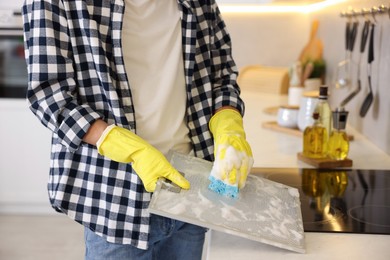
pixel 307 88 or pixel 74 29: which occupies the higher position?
pixel 74 29

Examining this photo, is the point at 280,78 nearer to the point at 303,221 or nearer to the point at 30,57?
the point at 303,221

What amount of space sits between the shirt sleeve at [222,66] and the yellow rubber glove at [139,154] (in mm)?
279

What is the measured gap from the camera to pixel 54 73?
0.88 meters

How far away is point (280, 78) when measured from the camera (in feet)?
9.70

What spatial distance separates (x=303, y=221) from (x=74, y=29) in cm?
56

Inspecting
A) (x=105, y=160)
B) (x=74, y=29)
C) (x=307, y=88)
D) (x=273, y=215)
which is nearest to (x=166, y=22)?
(x=74, y=29)

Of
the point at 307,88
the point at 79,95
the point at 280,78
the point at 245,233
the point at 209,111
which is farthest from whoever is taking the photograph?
the point at 280,78

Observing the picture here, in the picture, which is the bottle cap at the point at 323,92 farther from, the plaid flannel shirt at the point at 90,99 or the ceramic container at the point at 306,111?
the plaid flannel shirt at the point at 90,99

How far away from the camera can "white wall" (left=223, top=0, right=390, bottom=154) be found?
5.46ft

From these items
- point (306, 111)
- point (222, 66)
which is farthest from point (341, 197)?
point (306, 111)

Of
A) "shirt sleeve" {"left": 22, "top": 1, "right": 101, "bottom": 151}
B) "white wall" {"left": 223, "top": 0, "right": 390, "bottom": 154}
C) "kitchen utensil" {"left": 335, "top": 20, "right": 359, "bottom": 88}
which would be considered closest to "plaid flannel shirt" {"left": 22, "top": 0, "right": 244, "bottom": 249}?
"shirt sleeve" {"left": 22, "top": 1, "right": 101, "bottom": 151}

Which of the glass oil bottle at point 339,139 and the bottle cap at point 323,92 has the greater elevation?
the bottle cap at point 323,92

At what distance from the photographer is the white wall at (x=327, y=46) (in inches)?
65.6

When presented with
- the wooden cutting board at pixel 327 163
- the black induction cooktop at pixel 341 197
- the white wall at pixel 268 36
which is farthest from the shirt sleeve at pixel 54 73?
the white wall at pixel 268 36
